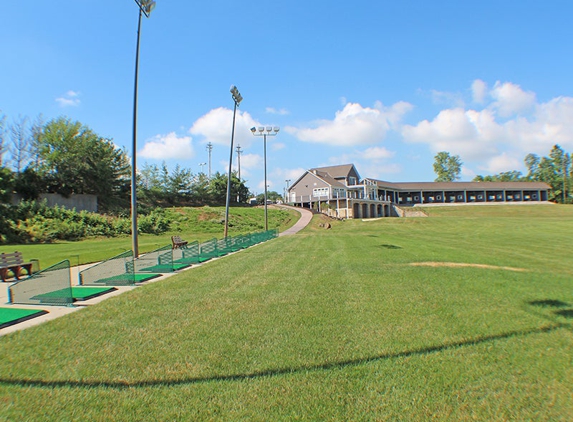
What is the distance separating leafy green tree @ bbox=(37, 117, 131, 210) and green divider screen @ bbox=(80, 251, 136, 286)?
37005 mm

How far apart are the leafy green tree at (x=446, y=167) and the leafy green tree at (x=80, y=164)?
94236 mm

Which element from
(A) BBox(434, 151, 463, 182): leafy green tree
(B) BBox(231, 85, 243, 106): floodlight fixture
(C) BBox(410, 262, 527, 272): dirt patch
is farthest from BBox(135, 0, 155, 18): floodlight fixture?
(A) BBox(434, 151, 463, 182): leafy green tree

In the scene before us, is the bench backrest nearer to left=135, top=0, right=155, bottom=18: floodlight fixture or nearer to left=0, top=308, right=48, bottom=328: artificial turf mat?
left=0, top=308, right=48, bottom=328: artificial turf mat

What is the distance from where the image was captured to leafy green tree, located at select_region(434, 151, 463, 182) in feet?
357

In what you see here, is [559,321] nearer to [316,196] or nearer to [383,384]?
[383,384]

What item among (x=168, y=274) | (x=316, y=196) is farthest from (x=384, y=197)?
(x=168, y=274)

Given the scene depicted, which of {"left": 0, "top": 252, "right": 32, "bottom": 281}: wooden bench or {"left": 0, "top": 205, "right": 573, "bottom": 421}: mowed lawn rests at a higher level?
{"left": 0, "top": 252, "right": 32, "bottom": 281}: wooden bench

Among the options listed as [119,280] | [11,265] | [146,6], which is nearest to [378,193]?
[146,6]

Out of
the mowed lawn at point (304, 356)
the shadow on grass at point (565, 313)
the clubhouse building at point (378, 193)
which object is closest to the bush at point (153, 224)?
the clubhouse building at point (378, 193)

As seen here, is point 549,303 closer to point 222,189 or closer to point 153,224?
point 153,224

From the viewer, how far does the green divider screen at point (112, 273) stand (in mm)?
9406

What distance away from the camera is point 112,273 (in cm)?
971

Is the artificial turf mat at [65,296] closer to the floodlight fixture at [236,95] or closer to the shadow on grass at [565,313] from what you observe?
the shadow on grass at [565,313]

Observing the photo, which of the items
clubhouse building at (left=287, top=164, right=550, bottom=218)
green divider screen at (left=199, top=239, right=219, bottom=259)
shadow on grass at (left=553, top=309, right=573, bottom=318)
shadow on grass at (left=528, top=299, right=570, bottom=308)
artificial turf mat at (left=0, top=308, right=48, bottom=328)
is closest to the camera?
shadow on grass at (left=553, top=309, right=573, bottom=318)
